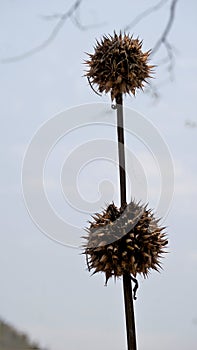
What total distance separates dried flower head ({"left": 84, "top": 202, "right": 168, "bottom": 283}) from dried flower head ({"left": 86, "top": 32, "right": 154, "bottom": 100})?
0.12 m

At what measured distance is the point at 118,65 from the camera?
55 cm

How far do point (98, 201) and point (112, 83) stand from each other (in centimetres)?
17

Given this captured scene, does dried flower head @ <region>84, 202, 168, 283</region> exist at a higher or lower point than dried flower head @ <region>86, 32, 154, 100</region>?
lower

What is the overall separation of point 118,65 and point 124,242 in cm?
18

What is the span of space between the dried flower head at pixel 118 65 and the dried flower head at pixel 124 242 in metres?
0.12

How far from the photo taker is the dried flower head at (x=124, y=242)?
52 cm

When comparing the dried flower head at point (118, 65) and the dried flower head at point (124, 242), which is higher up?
the dried flower head at point (118, 65)

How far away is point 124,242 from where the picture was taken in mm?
525

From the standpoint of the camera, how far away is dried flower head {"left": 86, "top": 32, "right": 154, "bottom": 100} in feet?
1.80

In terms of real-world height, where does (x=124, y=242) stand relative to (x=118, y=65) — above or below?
below

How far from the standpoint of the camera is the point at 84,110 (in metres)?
0.74

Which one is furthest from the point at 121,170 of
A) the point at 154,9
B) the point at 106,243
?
the point at 154,9

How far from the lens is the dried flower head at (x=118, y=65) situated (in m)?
0.55

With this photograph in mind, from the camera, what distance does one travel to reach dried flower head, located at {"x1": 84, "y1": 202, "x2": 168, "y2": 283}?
525 millimetres
